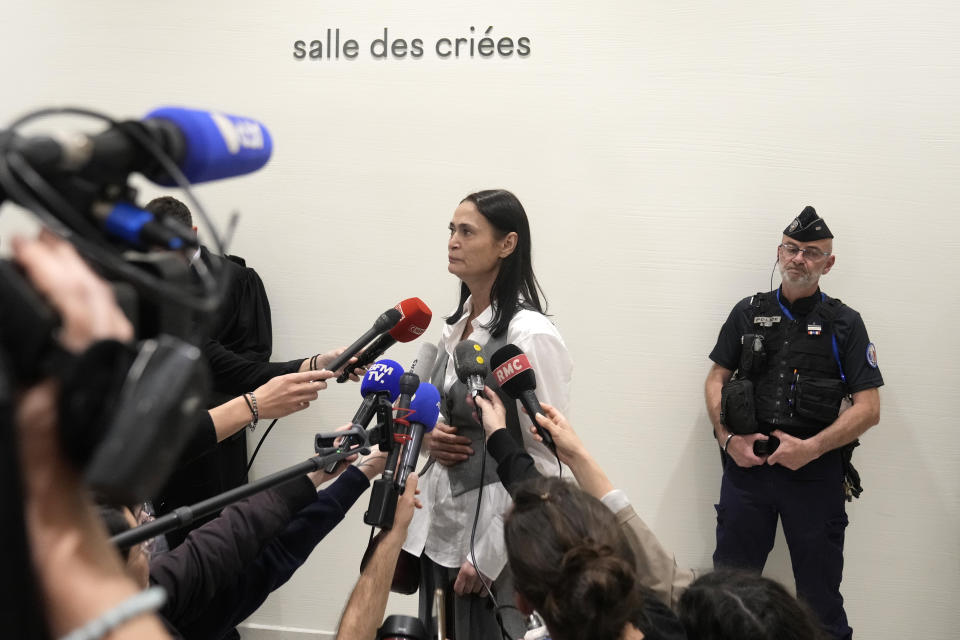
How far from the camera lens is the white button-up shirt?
2.27 metres

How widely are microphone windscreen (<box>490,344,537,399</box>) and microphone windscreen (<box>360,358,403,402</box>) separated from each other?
0.27 m

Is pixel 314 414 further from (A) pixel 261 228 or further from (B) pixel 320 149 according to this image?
(B) pixel 320 149

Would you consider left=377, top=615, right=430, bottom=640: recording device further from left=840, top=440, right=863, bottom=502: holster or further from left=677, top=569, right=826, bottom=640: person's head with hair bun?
left=840, top=440, right=863, bottom=502: holster

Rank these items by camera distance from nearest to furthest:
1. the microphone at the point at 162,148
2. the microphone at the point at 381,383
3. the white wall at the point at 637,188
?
the microphone at the point at 162,148 < the microphone at the point at 381,383 < the white wall at the point at 637,188

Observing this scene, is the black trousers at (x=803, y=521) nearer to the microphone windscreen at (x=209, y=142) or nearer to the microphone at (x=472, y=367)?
the microphone at (x=472, y=367)

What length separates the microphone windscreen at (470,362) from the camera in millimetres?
2106

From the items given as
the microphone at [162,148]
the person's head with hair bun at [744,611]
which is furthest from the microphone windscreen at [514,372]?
the microphone at [162,148]

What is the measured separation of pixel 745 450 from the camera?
3.22m

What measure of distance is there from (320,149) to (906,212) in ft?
8.11

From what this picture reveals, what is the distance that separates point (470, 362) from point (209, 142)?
1351 mm

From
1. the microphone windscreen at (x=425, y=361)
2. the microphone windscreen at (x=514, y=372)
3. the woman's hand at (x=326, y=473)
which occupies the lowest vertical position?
the woman's hand at (x=326, y=473)

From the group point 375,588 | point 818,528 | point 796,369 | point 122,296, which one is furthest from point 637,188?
point 122,296

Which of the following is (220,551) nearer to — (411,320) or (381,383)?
(381,383)

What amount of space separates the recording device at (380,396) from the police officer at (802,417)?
5.91ft
